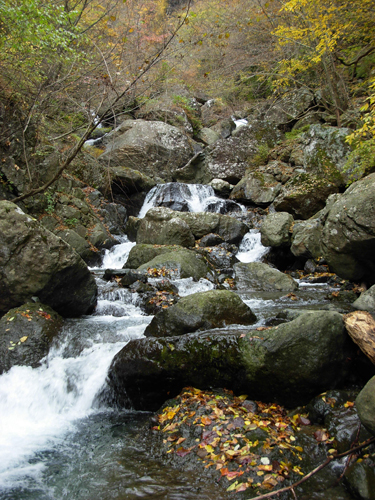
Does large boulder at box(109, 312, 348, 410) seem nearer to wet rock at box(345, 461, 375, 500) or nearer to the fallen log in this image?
the fallen log

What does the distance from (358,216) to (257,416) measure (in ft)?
16.2

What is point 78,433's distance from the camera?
3820 millimetres

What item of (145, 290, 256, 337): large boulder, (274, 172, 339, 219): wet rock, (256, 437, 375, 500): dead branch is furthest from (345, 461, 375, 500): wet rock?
A: (274, 172, 339, 219): wet rock

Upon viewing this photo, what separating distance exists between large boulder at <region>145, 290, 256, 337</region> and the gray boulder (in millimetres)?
2907

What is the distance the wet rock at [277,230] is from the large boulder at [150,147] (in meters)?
8.02

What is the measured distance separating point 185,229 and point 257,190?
572 centimetres

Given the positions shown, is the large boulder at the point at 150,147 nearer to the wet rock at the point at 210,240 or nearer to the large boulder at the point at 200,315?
the wet rock at the point at 210,240

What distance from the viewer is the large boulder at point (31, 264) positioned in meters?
5.50

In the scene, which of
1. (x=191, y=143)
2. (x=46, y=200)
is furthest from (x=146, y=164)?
(x=46, y=200)

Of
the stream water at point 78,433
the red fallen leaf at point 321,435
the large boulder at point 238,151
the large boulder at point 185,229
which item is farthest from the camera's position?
the large boulder at point 238,151

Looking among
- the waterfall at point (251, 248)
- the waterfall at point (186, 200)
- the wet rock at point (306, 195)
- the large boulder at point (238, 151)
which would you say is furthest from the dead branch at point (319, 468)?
the large boulder at point (238, 151)

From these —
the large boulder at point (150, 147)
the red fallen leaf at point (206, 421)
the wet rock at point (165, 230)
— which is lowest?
the red fallen leaf at point (206, 421)

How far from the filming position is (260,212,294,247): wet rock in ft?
36.2

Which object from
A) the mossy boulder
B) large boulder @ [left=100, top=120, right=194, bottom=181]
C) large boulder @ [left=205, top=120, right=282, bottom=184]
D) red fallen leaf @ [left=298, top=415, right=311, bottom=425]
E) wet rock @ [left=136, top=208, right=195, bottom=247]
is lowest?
red fallen leaf @ [left=298, top=415, right=311, bottom=425]
